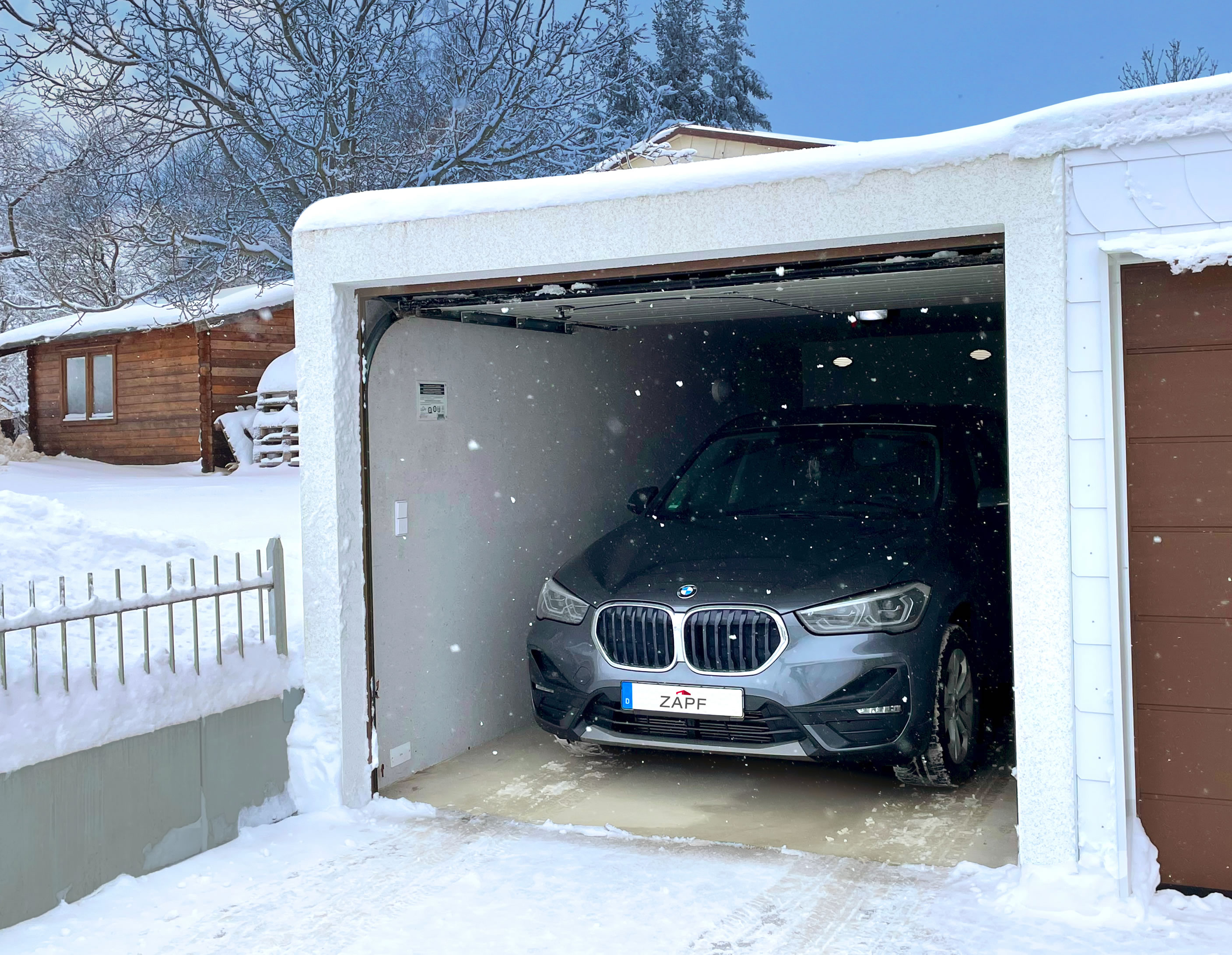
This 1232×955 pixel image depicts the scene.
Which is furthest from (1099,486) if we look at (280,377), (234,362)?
(234,362)

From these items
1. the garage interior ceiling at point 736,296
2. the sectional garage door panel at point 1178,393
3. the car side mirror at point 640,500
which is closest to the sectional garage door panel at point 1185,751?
the sectional garage door panel at point 1178,393

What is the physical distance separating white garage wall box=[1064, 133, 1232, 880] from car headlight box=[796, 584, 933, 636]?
38.8 inches

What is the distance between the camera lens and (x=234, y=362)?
2316 centimetres

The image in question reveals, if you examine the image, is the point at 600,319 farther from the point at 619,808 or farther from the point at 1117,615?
the point at 1117,615

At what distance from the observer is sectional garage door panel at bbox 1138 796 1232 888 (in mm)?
4117

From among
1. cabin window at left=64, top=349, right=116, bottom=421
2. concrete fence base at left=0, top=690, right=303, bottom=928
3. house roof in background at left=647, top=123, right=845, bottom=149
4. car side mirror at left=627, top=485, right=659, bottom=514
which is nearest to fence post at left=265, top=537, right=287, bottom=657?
concrete fence base at left=0, top=690, right=303, bottom=928

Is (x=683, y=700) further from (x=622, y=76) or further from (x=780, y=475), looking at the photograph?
(x=622, y=76)

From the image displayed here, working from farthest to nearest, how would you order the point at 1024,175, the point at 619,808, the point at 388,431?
the point at 388,431 → the point at 619,808 → the point at 1024,175

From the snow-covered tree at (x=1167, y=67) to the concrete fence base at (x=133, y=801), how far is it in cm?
3312

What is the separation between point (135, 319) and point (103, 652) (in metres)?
20.3

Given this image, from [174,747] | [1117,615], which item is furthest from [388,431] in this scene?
[1117,615]

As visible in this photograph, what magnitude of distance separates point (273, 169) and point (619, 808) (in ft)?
42.5

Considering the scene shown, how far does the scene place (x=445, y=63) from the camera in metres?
16.8

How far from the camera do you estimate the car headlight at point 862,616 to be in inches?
198
